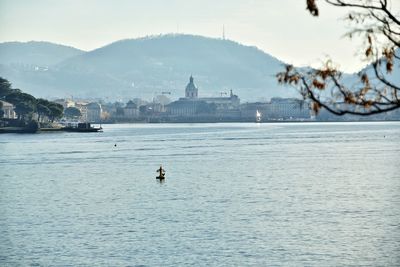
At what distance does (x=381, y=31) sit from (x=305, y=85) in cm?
116

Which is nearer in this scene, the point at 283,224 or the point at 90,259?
the point at 90,259

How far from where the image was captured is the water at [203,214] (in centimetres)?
3366

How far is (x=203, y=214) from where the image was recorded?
4544 cm

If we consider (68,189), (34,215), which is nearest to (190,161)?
(68,189)

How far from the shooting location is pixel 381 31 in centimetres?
1052

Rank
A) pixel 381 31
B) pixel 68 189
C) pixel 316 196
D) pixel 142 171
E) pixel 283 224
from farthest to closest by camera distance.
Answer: pixel 142 171 → pixel 68 189 → pixel 316 196 → pixel 283 224 → pixel 381 31

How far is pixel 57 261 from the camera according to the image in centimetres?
3294

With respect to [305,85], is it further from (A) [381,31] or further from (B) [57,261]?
(B) [57,261]

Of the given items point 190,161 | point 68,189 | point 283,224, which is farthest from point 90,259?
point 190,161

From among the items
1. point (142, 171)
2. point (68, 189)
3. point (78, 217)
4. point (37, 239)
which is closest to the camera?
point (37, 239)

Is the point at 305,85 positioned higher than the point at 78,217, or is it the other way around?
the point at 305,85

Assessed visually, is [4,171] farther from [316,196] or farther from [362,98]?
[362,98]

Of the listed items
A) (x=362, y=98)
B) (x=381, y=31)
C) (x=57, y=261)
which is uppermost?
(x=381, y=31)

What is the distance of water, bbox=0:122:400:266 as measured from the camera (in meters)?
33.7
